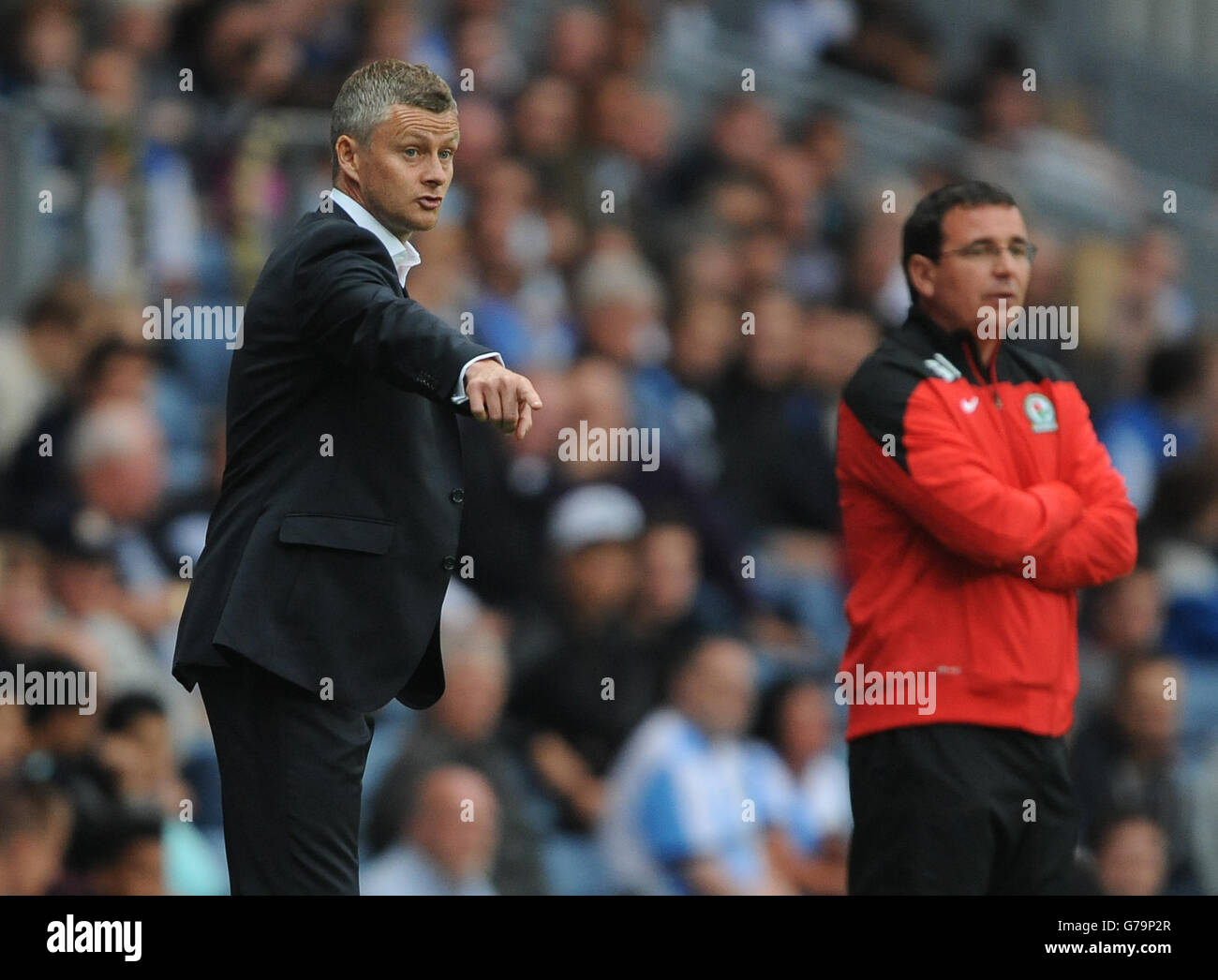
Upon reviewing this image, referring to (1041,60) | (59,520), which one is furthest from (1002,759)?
(1041,60)

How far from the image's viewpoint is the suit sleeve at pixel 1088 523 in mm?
4590

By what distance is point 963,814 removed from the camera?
443 cm

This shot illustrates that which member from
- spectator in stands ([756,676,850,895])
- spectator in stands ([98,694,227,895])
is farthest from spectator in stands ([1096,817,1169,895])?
spectator in stands ([98,694,227,895])

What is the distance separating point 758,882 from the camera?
7.33 meters

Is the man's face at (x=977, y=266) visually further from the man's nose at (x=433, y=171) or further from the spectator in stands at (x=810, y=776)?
the spectator in stands at (x=810, y=776)

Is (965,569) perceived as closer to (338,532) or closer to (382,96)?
(338,532)

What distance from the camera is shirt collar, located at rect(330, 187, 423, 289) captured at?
159 inches

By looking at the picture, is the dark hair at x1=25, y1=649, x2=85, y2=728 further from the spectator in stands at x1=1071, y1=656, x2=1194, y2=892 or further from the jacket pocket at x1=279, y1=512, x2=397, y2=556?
the spectator in stands at x1=1071, y1=656, x2=1194, y2=892

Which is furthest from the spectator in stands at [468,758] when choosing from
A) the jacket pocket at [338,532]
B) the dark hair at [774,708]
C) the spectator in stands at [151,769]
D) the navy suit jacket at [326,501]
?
the jacket pocket at [338,532]

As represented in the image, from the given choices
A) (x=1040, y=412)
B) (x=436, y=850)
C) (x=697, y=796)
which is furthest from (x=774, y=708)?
(x=1040, y=412)

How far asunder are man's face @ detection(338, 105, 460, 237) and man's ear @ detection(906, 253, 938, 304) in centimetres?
122
